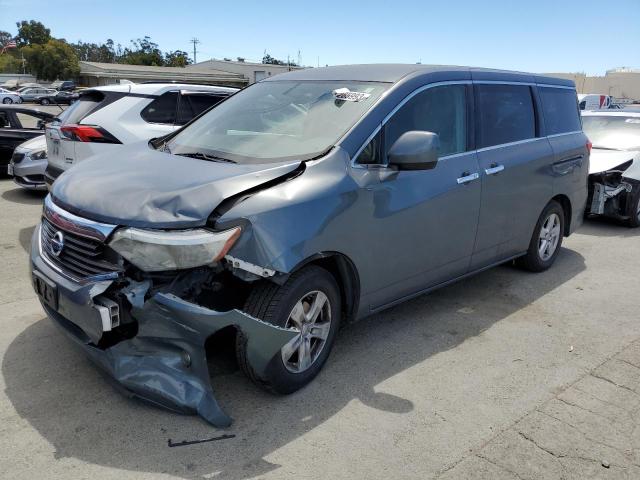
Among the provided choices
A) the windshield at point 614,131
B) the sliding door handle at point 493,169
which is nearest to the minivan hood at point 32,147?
the sliding door handle at point 493,169

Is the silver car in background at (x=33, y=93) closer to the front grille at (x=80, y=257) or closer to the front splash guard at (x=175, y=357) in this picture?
the front grille at (x=80, y=257)

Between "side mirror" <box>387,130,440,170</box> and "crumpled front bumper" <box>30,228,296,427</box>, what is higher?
"side mirror" <box>387,130,440,170</box>

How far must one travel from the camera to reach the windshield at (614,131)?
8438mm

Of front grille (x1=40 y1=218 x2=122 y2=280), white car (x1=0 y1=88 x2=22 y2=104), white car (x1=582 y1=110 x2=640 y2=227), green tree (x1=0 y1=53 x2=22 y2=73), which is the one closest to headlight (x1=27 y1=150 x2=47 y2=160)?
front grille (x1=40 y1=218 x2=122 y2=280)

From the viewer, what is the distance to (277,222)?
300cm

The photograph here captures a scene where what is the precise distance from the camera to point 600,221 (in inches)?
338

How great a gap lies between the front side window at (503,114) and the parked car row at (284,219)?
2 cm

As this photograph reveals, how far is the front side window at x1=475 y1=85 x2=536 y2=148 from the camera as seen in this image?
4578 millimetres

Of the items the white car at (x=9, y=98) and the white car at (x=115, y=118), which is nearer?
the white car at (x=115, y=118)

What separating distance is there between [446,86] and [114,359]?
2981 millimetres

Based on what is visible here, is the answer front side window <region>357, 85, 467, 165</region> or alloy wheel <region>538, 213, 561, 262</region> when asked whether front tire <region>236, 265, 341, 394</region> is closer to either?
front side window <region>357, 85, 467, 165</region>

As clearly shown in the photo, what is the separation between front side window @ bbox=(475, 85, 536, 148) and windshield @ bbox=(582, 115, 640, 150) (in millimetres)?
4011

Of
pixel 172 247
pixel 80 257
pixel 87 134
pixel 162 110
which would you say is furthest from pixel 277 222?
pixel 162 110

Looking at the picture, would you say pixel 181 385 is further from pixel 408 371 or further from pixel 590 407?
pixel 590 407
